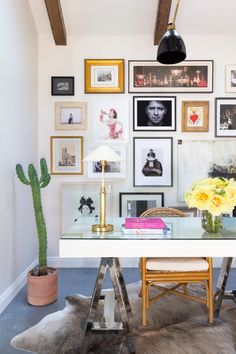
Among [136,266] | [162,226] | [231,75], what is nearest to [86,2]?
[231,75]

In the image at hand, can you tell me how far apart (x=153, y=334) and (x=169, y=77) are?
9.37 ft

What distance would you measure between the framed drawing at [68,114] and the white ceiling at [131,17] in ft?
2.91

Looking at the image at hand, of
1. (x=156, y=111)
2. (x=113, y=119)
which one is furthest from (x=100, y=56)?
(x=156, y=111)

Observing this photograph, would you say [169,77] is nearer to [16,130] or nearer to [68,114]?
[68,114]

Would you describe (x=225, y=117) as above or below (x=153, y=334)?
above

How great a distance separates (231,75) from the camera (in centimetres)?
365

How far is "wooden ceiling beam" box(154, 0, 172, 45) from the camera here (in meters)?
3.05

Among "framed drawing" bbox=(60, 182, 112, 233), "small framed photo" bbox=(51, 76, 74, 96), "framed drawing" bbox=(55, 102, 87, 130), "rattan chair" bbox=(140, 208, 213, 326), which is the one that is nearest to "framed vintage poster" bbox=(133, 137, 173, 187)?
"framed drawing" bbox=(60, 182, 112, 233)

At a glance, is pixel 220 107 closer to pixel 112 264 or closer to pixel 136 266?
pixel 136 266

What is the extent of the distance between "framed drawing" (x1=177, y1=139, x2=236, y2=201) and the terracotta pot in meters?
1.86

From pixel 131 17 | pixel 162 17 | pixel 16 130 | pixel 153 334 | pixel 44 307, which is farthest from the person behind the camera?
pixel 131 17

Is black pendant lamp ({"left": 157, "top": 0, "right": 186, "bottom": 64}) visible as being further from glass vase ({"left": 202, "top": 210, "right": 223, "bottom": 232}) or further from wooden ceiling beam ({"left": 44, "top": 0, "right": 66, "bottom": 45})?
wooden ceiling beam ({"left": 44, "top": 0, "right": 66, "bottom": 45})

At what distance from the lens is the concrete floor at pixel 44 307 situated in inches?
84.7

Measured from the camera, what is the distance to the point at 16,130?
2887 mm
